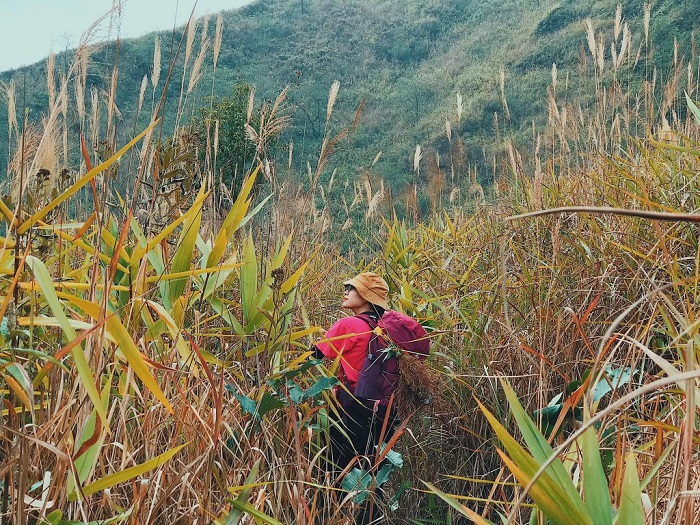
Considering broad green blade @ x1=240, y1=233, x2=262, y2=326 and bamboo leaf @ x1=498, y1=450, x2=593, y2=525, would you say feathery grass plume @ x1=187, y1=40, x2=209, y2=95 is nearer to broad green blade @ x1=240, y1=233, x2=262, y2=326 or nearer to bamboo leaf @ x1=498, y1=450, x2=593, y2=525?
broad green blade @ x1=240, y1=233, x2=262, y2=326

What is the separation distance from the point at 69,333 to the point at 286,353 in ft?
3.48

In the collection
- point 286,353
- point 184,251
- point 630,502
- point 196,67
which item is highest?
point 196,67

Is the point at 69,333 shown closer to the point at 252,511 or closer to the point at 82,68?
the point at 252,511

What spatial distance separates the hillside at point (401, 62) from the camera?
21.9 meters

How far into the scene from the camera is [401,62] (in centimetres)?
3519

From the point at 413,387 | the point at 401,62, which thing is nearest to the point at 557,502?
the point at 413,387

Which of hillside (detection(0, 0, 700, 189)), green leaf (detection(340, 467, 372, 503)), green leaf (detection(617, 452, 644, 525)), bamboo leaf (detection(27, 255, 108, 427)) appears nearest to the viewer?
green leaf (detection(617, 452, 644, 525))

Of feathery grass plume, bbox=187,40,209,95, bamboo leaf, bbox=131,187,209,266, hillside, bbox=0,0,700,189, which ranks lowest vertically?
hillside, bbox=0,0,700,189

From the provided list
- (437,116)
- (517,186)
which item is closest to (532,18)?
(437,116)

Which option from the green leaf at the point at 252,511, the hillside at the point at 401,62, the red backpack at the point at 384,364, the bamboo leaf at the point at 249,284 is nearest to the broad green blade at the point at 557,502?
the green leaf at the point at 252,511

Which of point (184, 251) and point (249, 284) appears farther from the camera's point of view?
point (249, 284)

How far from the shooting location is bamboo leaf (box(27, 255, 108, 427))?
37.9 inches

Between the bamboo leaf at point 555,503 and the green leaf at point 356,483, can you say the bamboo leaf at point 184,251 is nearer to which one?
the green leaf at point 356,483

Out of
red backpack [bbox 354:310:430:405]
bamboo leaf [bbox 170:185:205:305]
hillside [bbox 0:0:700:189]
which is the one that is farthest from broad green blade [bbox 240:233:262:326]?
hillside [bbox 0:0:700:189]
